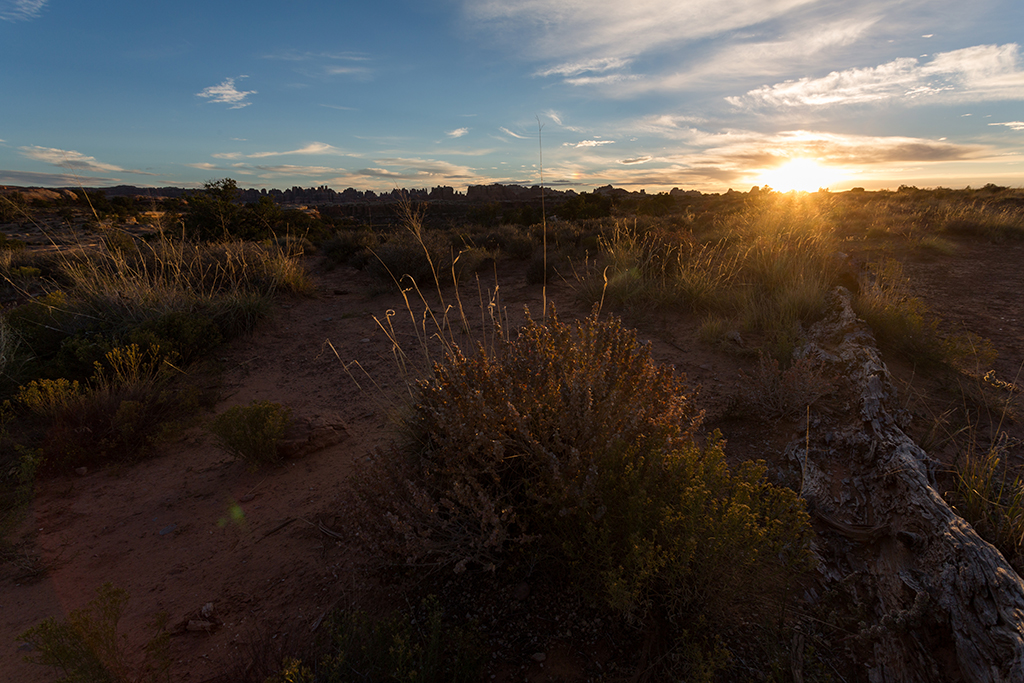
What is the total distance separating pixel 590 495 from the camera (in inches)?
67.6

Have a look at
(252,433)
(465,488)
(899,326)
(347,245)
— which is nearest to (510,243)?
(347,245)

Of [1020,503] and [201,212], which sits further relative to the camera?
[201,212]

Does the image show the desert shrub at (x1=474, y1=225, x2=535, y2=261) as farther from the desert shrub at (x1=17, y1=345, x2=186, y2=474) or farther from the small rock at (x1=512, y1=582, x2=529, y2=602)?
the small rock at (x1=512, y1=582, x2=529, y2=602)

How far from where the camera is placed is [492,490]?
2018 mm

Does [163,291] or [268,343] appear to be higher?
[163,291]

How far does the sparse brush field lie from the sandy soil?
0.02m

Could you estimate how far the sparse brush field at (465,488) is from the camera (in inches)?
63.9

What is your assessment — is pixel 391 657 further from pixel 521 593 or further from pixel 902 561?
pixel 902 561

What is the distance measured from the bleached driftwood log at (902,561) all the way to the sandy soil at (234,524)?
0.53m

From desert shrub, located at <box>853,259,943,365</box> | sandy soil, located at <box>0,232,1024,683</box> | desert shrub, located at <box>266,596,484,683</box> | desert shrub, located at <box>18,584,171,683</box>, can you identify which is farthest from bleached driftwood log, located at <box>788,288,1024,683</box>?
desert shrub, located at <box>18,584,171,683</box>

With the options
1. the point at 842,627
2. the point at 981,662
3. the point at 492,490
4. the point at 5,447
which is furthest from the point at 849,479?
the point at 5,447

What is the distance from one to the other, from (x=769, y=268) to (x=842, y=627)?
5.17 meters

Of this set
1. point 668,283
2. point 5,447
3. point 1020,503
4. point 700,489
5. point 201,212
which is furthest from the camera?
point 201,212

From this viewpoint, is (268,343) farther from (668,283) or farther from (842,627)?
(842,627)
